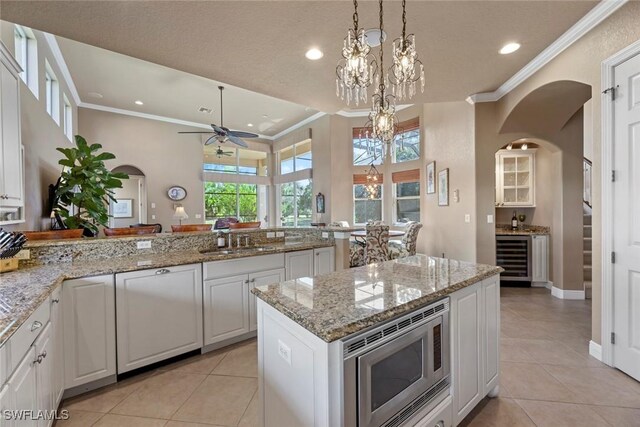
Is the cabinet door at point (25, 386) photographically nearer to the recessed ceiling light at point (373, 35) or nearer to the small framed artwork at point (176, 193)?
the recessed ceiling light at point (373, 35)

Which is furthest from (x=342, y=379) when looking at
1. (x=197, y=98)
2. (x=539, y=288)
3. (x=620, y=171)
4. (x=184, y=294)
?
(x=197, y=98)

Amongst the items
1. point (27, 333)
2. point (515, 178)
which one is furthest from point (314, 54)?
point (515, 178)

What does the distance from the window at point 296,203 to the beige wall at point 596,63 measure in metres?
6.20

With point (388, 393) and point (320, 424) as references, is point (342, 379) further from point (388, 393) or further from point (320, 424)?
point (388, 393)

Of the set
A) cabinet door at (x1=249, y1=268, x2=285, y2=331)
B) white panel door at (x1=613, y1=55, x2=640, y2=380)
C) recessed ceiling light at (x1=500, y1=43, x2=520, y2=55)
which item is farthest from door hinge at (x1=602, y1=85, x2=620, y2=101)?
cabinet door at (x1=249, y1=268, x2=285, y2=331)

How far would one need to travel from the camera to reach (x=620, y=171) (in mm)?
2172

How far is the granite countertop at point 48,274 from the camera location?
1189 mm

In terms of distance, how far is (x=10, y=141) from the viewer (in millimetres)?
1950

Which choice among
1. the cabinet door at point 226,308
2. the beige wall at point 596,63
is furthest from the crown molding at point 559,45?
the cabinet door at point 226,308

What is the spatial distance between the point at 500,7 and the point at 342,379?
9.18 feet

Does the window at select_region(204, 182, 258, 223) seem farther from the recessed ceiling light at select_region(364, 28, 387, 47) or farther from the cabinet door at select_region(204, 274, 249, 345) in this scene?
the recessed ceiling light at select_region(364, 28, 387, 47)

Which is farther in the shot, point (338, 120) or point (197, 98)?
point (338, 120)

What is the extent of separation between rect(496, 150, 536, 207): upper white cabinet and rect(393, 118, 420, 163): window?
6.18 ft

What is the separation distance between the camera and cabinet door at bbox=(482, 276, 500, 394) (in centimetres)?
178
